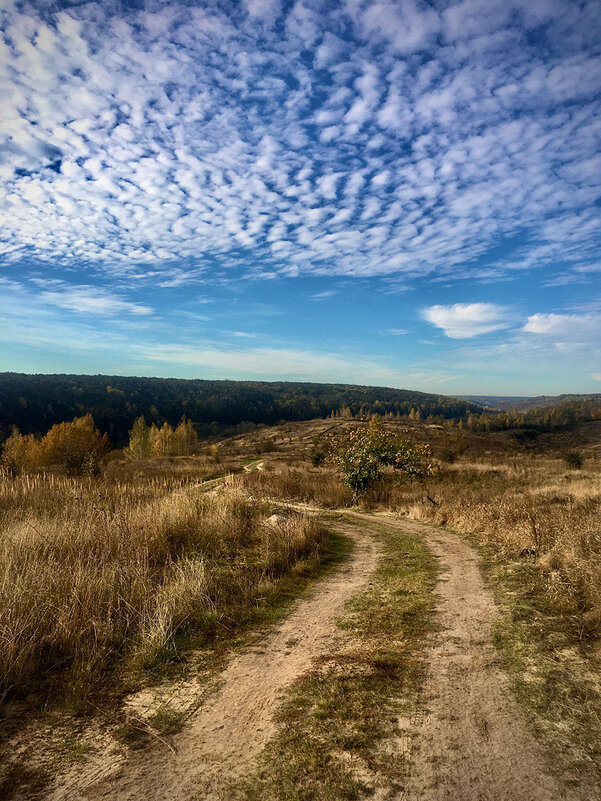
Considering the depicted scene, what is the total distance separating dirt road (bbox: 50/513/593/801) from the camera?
2561 millimetres

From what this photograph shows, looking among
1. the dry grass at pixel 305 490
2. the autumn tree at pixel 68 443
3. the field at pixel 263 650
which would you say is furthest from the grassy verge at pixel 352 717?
the autumn tree at pixel 68 443

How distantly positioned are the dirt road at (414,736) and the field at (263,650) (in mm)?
22

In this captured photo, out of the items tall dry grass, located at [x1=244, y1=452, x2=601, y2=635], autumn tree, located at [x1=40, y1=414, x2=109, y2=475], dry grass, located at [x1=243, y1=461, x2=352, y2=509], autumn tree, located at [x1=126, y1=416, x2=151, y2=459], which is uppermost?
tall dry grass, located at [x1=244, y1=452, x2=601, y2=635]

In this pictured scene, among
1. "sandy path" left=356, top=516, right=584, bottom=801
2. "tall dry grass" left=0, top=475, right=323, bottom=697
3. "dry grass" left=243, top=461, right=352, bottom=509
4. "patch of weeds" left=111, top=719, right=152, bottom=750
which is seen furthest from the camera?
"dry grass" left=243, top=461, right=352, bottom=509

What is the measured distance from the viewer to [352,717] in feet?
10.4

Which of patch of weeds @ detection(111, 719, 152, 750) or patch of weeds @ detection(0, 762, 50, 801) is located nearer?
patch of weeds @ detection(0, 762, 50, 801)

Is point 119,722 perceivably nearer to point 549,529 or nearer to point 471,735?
point 471,735

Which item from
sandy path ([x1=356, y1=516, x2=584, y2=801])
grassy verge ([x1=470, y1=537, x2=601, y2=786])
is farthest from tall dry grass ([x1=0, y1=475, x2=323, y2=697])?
grassy verge ([x1=470, y1=537, x2=601, y2=786])

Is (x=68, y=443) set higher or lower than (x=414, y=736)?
lower

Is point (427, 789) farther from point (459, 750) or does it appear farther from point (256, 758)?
point (256, 758)

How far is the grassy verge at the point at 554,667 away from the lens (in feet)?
9.34

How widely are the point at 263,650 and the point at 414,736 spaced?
1.95 m

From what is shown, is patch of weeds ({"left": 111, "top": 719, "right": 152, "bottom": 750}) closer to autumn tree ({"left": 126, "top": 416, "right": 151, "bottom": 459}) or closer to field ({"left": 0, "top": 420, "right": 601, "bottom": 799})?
field ({"left": 0, "top": 420, "right": 601, "bottom": 799})

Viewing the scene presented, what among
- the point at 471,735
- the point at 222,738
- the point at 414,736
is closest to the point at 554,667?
the point at 471,735
